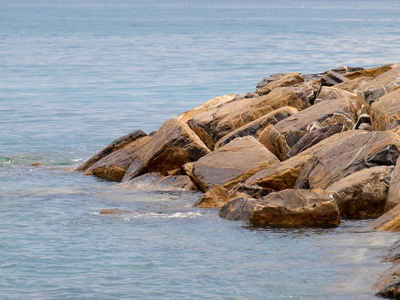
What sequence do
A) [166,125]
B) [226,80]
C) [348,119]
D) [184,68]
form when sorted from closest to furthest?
[348,119] < [166,125] < [226,80] < [184,68]

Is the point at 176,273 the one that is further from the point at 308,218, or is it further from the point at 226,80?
the point at 226,80

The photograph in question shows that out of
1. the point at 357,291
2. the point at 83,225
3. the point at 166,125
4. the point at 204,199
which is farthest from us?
the point at 166,125

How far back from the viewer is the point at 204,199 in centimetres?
1622

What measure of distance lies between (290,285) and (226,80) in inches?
1588

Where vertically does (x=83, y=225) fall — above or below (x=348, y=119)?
below

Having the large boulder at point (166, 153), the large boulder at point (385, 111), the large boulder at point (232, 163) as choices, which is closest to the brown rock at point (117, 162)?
the large boulder at point (166, 153)

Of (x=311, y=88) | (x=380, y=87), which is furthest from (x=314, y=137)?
(x=311, y=88)

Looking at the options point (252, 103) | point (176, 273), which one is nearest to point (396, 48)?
point (252, 103)

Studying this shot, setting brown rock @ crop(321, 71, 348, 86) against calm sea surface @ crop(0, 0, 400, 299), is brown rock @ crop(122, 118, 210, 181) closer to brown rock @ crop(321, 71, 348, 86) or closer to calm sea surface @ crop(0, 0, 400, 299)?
calm sea surface @ crop(0, 0, 400, 299)

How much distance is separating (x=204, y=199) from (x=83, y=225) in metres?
3.08

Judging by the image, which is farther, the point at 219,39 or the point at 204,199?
the point at 219,39

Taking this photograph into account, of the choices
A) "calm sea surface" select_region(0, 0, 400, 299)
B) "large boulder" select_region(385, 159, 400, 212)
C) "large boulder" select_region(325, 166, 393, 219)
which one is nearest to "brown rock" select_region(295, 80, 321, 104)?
"calm sea surface" select_region(0, 0, 400, 299)

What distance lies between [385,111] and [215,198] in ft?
17.3

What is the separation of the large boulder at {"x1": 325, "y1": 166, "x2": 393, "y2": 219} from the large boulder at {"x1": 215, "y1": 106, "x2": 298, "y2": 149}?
5505mm
